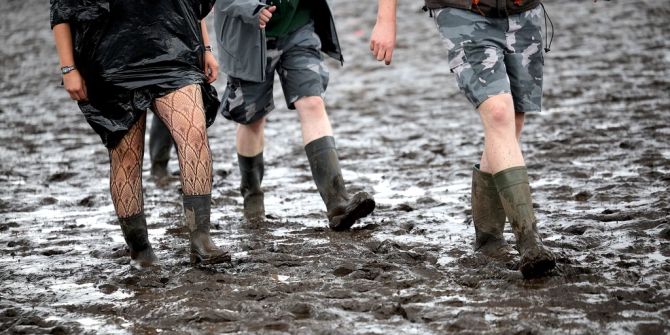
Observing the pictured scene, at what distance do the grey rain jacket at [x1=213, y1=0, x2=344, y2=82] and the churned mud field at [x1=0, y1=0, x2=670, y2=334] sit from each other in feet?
3.02

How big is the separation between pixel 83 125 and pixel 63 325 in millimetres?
5803

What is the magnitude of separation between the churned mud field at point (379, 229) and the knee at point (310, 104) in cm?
66

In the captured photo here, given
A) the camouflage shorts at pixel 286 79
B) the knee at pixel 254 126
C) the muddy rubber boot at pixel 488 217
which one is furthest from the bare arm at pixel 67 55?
the muddy rubber boot at pixel 488 217

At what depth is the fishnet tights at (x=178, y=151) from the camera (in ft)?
16.5

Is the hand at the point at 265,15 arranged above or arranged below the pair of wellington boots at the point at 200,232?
above

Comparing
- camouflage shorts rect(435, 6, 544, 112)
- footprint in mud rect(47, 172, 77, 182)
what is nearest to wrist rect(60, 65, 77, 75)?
camouflage shorts rect(435, 6, 544, 112)

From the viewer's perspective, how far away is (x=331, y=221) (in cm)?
587

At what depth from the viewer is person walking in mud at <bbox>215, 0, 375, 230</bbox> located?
584 centimetres

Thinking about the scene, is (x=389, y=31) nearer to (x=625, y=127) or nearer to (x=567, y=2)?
A: (x=625, y=127)

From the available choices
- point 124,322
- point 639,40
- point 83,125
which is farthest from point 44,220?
point 639,40

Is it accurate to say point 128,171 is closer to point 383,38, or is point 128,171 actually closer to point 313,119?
point 313,119

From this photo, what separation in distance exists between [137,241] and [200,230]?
0.37 m

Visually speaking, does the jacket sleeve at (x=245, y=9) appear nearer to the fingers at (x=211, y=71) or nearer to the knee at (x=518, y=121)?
the fingers at (x=211, y=71)

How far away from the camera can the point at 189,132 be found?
5.04 meters
